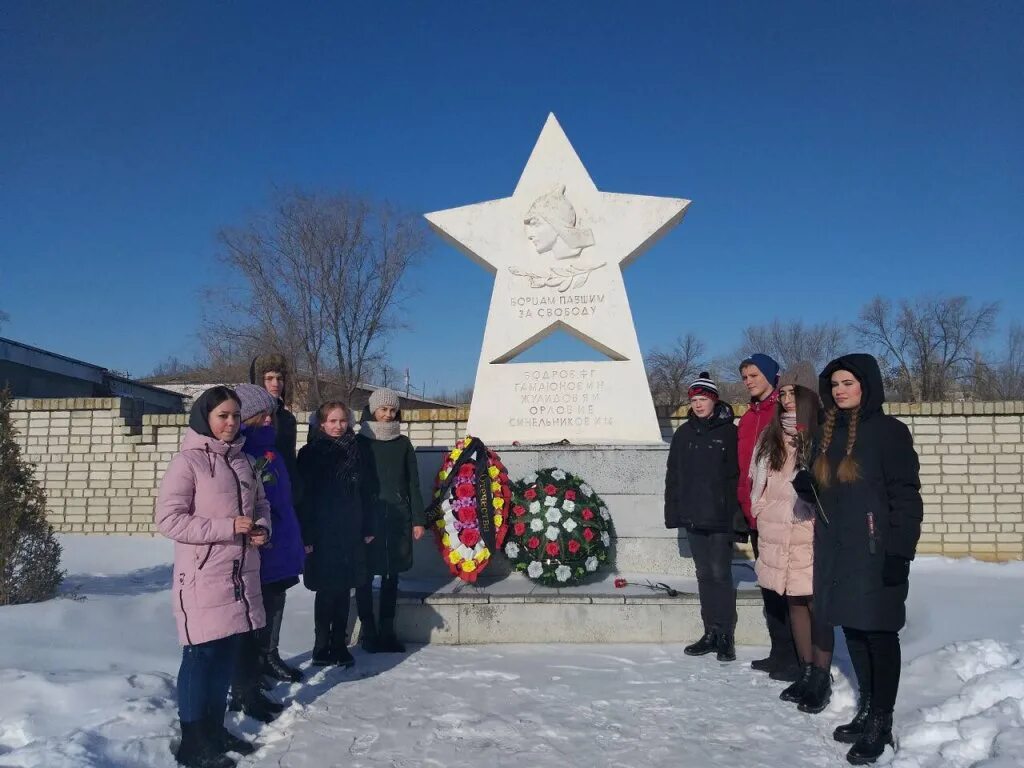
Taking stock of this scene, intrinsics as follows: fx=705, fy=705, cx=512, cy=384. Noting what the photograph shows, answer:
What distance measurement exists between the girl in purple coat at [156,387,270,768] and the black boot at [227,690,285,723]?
1.15ft

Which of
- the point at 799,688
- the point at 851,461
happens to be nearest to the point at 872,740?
the point at 799,688

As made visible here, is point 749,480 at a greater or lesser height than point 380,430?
lesser

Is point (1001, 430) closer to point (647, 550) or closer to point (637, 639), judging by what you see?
point (647, 550)

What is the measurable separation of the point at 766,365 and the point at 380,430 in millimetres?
2517

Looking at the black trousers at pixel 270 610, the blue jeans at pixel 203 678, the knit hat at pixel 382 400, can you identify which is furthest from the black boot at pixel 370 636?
the blue jeans at pixel 203 678

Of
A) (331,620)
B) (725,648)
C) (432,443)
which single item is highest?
(432,443)

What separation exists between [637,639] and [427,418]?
506 cm

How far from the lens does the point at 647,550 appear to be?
577 centimetres

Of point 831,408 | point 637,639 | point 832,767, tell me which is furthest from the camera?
point 637,639

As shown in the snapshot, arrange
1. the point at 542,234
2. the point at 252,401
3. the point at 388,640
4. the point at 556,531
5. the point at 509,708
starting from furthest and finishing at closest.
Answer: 1. the point at 542,234
2. the point at 556,531
3. the point at 388,640
4. the point at 509,708
5. the point at 252,401

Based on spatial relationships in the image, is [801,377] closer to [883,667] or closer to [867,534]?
[867,534]

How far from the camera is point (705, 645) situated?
4.54 meters

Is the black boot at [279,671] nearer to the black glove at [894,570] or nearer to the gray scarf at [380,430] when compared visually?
the gray scarf at [380,430]

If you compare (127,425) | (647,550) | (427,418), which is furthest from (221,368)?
(647,550)
